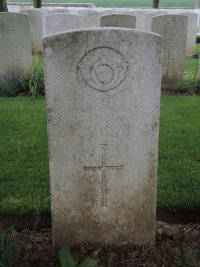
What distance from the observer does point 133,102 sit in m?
2.72

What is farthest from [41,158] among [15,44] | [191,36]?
[191,36]

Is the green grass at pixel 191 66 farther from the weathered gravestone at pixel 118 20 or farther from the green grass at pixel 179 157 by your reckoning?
the green grass at pixel 179 157

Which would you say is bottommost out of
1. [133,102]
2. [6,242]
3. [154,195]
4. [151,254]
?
[151,254]

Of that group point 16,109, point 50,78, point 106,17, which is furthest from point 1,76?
point 50,78

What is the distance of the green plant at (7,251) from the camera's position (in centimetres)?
262

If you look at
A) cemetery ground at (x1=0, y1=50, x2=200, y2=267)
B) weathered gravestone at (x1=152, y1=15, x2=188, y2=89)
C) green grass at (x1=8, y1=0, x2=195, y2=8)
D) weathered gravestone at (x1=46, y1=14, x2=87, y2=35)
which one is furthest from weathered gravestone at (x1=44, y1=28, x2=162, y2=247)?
green grass at (x1=8, y1=0, x2=195, y2=8)

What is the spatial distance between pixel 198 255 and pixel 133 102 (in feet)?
4.06

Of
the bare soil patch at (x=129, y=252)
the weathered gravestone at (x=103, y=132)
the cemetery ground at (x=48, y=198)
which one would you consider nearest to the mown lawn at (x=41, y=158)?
the cemetery ground at (x=48, y=198)

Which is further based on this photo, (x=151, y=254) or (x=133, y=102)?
(x=151, y=254)

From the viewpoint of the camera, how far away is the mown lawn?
150 inches

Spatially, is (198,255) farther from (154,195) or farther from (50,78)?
(50,78)

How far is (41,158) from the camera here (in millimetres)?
4695

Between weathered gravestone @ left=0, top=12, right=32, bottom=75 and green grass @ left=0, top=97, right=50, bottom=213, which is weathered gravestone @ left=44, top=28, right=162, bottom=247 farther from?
weathered gravestone @ left=0, top=12, right=32, bottom=75

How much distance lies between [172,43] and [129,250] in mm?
6230
